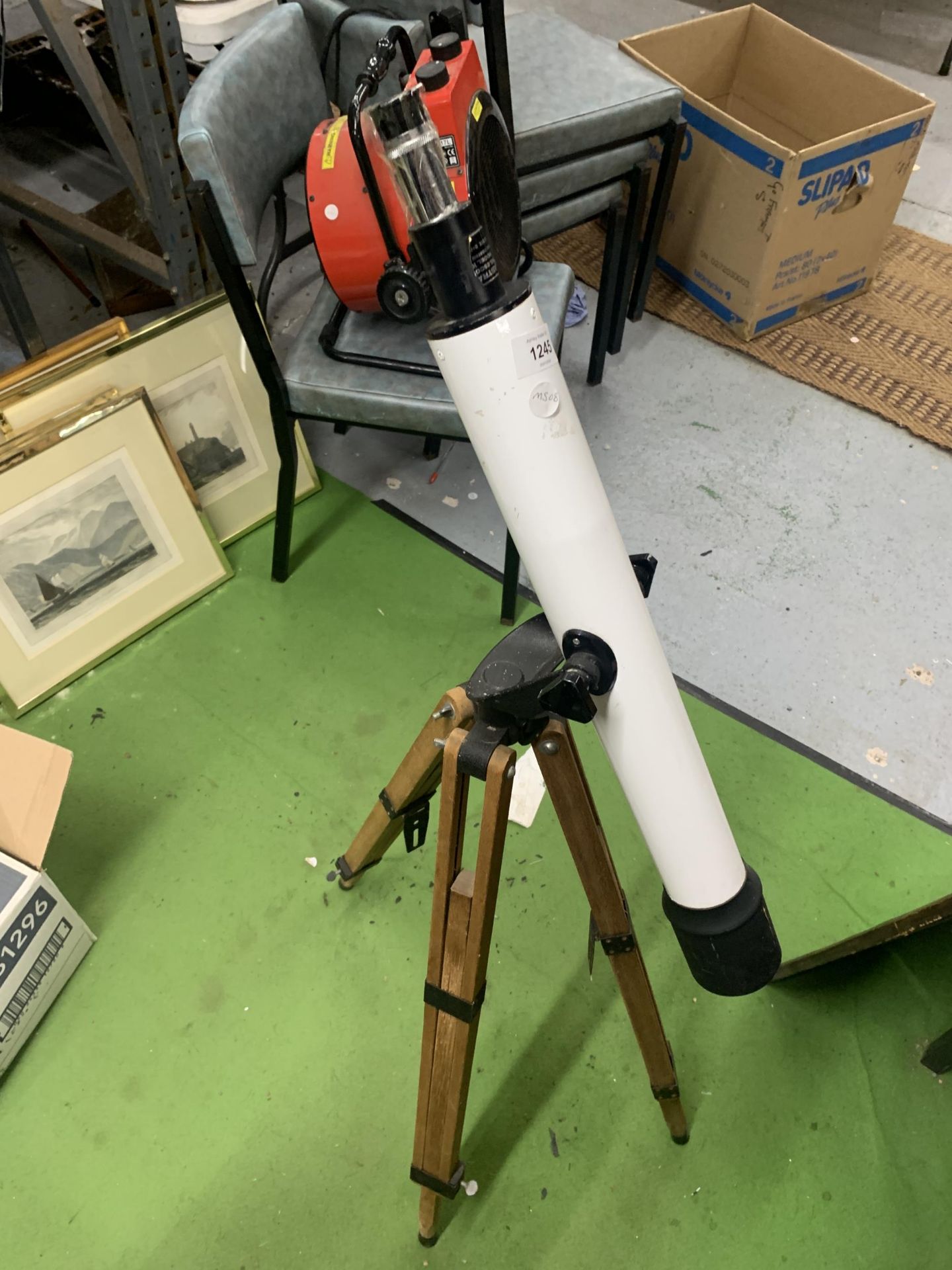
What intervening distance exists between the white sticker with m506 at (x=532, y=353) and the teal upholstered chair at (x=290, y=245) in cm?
73

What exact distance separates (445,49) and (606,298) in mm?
758

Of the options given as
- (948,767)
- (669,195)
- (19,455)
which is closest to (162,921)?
(19,455)

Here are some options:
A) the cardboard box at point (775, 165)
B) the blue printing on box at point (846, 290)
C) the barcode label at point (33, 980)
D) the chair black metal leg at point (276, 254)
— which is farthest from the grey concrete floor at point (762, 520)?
the barcode label at point (33, 980)

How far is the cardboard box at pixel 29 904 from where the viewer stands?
111cm

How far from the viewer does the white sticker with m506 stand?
586 mm

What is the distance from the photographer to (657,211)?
1.92m

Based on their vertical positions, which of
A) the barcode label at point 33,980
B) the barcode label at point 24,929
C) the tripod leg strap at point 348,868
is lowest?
the tripod leg strap at point 348,868

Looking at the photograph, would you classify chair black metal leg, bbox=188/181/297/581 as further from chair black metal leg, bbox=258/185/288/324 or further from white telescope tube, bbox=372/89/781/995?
white telescope tube, bbox=372/89/781/995

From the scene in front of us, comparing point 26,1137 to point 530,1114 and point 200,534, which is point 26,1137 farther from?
point 200,534

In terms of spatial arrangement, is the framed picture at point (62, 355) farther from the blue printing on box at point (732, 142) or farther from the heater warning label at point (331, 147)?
the blue printing on box at point (732, 142)

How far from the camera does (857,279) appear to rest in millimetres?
2170

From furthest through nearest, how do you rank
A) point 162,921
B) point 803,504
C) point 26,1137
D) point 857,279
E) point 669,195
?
point 857,279
point 669,195
point 803,504
point 162,921
point 26,1137

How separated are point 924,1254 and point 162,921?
1141 millimetres

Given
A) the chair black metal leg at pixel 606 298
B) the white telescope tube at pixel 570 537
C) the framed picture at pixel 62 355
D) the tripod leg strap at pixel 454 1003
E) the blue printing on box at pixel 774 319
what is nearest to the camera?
the white telescope tube at pixel 570 537
